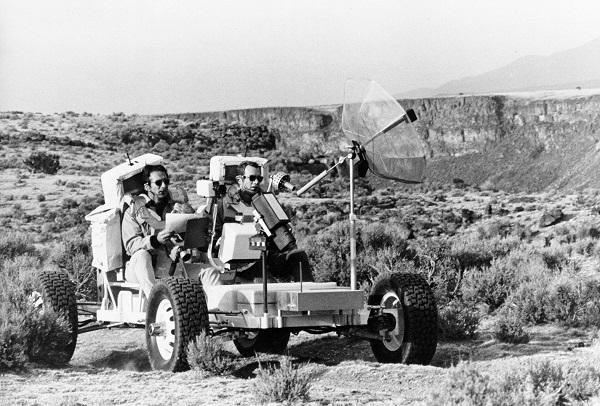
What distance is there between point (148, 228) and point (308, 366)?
2403 mm

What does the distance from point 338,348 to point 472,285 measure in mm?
3616

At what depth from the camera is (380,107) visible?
405 inches

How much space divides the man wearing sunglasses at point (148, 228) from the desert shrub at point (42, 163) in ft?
111

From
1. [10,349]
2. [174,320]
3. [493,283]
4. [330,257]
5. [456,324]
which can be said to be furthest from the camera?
[330,257]

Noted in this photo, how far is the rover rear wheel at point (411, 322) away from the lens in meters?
10.1

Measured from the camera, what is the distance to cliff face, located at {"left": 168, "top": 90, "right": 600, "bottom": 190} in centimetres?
8275

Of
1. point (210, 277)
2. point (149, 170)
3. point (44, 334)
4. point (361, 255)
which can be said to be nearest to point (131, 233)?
point (149, 170)

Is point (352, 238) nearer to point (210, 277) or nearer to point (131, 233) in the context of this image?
point (210, 277)

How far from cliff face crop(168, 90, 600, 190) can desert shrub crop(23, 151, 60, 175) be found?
1586 inches

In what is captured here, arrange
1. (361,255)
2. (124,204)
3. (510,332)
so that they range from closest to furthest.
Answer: (124,204)
(510,332)
(361,255)

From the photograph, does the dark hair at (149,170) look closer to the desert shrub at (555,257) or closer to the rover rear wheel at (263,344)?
the rover rear wheel at (263,344)

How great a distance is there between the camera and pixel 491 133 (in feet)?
304

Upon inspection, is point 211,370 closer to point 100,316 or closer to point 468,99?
point 100,316

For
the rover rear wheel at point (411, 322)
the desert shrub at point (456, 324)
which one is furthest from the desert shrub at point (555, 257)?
the rover rear wheel at point (411, 322)
